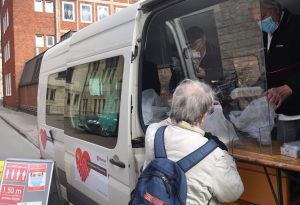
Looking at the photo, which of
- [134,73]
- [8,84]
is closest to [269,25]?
[134,73]

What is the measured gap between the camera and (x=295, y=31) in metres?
3.07

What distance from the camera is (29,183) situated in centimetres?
439

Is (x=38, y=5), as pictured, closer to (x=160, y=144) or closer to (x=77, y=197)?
(x=77, y=197)

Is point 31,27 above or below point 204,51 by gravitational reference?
above

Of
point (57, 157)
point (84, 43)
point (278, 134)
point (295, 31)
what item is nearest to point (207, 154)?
point (278, 134)

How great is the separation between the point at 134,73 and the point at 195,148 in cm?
100

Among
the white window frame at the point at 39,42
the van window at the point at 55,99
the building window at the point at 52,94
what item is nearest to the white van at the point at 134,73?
the van window at the point at 55,99

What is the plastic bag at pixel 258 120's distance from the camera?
107 inches

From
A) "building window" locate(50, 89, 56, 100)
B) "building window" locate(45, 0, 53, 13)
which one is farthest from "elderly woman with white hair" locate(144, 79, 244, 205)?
"building window" locate(45, 0, 53, 13)

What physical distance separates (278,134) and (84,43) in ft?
7.13

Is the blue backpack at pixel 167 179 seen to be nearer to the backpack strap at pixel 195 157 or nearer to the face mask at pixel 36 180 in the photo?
the backpack strap at pixel 195 157

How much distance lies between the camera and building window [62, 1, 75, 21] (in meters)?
35.2

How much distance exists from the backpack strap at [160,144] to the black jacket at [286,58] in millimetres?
987

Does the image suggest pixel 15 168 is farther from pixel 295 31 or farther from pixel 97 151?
pixel 295 31
